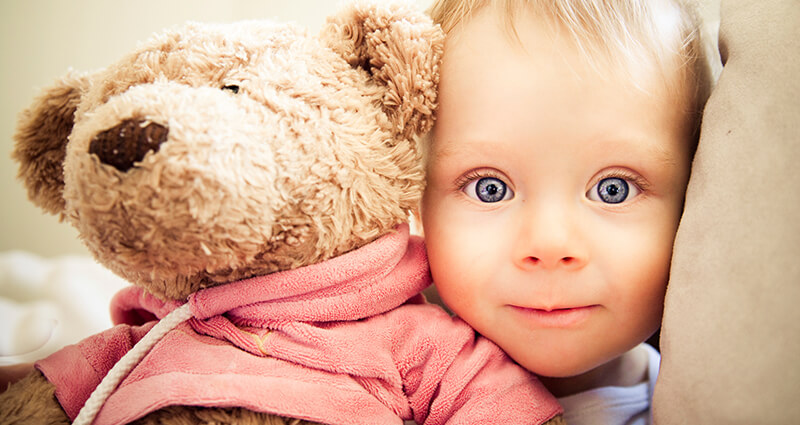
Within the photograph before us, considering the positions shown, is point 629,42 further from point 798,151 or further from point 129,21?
point 129,21

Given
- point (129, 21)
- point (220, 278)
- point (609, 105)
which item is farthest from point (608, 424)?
point (129, 21)

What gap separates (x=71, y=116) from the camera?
646 millimetres

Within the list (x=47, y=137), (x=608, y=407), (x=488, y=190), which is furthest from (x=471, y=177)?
(x=47, y=137)

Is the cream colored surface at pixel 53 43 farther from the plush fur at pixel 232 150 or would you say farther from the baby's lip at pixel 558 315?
the baby's lip at pixel 558 315

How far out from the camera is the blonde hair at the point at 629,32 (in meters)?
0.60

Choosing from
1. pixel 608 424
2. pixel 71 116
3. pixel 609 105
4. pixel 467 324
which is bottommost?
pixel 608 424

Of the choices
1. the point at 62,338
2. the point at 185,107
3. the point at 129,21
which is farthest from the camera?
the point at 129,21

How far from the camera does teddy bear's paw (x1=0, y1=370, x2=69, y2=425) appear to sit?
52 centimetres

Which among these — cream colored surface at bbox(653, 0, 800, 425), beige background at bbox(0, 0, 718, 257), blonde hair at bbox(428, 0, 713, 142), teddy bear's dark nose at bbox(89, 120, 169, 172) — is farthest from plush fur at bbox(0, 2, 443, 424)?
beige background at bbox(0, 0, 718, 257)

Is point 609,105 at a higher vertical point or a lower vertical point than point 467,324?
higher

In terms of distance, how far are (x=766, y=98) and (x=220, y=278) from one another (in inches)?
22.0

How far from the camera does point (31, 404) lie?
54 cm

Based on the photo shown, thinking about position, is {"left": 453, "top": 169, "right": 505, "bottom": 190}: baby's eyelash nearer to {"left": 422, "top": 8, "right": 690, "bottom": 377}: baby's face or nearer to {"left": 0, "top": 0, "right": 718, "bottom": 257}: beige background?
{"left": 422, "top": 8, "right": 690, "bottom": 377}: baby's face

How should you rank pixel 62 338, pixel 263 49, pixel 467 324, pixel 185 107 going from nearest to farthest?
pixel 185 107, pixel 263 49, pixel 467 324, pixel 62 338
